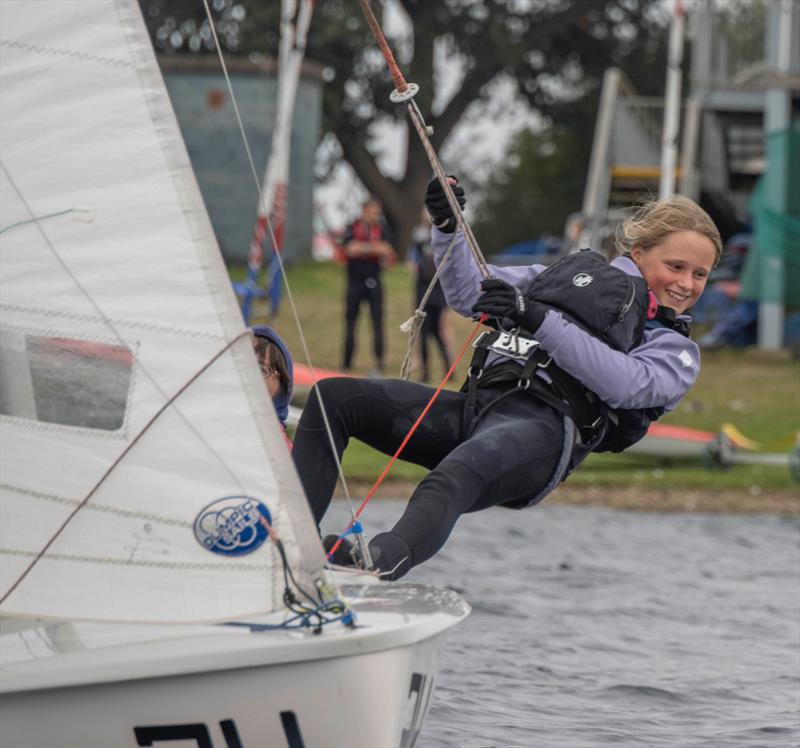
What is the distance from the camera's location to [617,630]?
9406mm

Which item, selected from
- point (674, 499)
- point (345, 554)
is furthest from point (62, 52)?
point (674, 499)

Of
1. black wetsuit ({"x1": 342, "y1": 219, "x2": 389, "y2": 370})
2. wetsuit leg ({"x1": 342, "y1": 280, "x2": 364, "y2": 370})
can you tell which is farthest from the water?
wetsuit leg ({"x1": 342, "y1": 280, "x2": 364, "y2": 370})

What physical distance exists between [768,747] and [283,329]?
48.9 ft

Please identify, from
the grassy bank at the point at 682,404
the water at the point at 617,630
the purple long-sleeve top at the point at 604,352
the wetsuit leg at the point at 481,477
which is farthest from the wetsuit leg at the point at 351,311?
the wetsuit leg at the point at 481,477

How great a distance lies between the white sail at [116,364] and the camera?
4.39m

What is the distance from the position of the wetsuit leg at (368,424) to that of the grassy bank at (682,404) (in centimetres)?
754

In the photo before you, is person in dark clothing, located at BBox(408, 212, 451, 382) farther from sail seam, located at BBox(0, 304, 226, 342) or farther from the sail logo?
sail seam, located at BBox(0, 304, 226, 342)

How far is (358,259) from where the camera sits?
59.3ft

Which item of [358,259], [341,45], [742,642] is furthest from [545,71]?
[742,642]

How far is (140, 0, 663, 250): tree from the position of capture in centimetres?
3231

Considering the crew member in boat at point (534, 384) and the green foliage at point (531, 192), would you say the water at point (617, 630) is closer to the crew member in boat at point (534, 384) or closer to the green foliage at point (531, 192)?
the crew member in boat at point (534, 384)

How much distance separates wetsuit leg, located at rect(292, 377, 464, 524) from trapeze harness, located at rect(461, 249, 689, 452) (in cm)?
8

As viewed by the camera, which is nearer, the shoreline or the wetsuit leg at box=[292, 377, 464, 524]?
the wetsuit leg at box=[292, 377, 464, 524]

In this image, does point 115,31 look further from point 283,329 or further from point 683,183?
point 683,183
